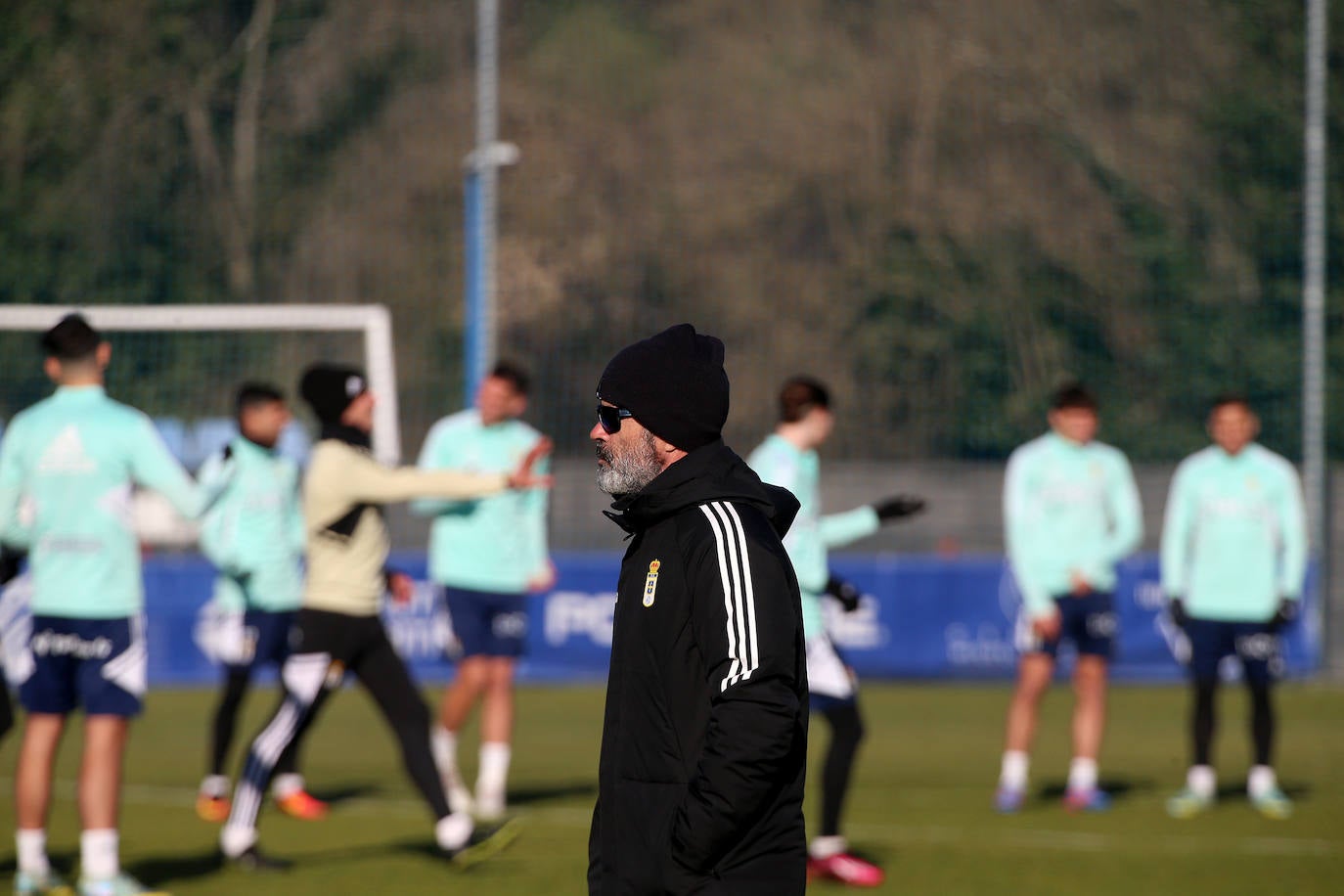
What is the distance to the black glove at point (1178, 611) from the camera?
11406mm

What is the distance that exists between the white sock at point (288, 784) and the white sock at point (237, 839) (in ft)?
6.69

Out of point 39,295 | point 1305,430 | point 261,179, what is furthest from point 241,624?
point 1305,430

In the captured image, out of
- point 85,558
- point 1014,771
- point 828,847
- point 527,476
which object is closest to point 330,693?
point 527,476

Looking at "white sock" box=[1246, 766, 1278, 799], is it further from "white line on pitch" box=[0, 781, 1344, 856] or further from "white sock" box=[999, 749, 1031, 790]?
"white sock" box=[999, 749, 1031, 790]

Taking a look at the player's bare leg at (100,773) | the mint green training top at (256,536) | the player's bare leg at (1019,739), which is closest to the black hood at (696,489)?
the player's bare leg at (100,773)

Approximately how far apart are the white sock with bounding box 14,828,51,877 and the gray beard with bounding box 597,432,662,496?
15.1 feet

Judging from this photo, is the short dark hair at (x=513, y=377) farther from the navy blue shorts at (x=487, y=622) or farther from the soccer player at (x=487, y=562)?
the navy blue shorts at (x=487, y=622)

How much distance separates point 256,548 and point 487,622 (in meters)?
1.52

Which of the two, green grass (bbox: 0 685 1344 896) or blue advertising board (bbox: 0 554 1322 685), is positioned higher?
blue advertising board (bbox: 0 554 1322 685)

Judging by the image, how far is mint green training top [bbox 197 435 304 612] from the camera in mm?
11477

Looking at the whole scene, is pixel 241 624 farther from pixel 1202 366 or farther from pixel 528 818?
pixel 1202 366

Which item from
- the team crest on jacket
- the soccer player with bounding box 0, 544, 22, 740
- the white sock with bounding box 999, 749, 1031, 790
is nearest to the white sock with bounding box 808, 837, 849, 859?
the white sock with bounding box 999, 749, 1031, 790

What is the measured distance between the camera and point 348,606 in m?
9.09

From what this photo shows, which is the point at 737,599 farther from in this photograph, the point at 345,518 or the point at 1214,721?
the point at 1214,721
